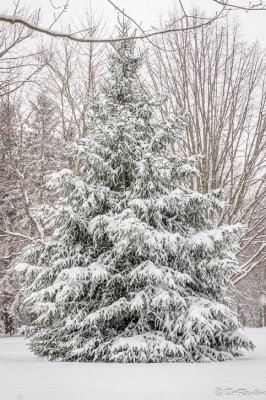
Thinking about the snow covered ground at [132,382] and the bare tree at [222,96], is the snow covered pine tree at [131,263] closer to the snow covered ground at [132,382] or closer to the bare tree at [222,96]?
the snow covered ground at [132,382]

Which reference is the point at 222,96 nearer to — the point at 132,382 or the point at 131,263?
the point at 131,263

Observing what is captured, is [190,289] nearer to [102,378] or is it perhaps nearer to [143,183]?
[143,183]

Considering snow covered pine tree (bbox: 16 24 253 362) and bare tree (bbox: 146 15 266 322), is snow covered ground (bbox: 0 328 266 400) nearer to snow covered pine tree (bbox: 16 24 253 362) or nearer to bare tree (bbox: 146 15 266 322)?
snow covered pine tree (bbox: 16 24 253 362)

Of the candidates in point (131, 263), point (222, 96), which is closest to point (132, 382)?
point (131, 263)

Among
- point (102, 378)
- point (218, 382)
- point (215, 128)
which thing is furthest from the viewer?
point (215, 128)

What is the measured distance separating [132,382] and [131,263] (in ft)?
10.0

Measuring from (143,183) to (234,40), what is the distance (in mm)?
5636

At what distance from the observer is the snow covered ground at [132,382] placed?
386cm

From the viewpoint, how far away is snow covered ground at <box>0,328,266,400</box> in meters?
3.86

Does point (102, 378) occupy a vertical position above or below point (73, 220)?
below

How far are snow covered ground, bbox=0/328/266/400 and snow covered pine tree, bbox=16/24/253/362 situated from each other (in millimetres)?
830

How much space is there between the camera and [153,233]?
277 inches

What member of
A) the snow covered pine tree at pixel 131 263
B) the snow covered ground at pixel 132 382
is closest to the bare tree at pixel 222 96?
the snow covered pine tree at pixel 131 263

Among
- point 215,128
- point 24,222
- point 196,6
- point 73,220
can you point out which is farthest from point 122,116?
point 24,222
